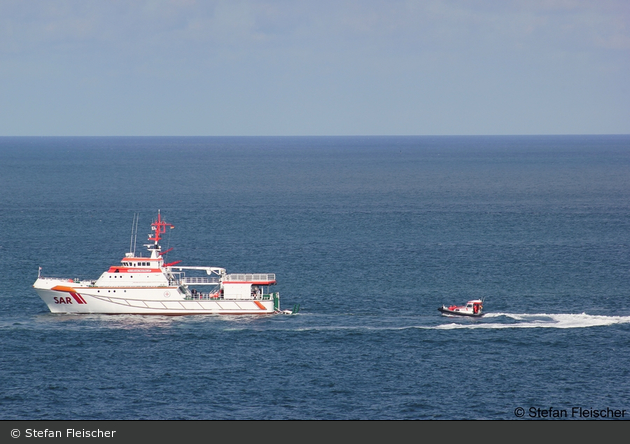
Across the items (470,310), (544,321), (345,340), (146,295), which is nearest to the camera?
(345,340)

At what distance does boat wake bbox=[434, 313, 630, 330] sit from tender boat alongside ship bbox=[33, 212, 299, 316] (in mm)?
22055

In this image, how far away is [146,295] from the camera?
104 m

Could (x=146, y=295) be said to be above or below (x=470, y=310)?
above

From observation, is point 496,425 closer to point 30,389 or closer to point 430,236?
point 30,389

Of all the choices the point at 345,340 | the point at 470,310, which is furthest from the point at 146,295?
the point at 470,310

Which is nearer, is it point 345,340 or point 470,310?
point 345,340

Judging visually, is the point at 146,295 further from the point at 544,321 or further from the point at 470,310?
the point at 544,321

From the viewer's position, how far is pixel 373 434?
64.0 metres

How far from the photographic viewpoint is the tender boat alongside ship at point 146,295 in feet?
339

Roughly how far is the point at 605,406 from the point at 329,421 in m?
23.8

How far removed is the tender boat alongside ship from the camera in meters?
103

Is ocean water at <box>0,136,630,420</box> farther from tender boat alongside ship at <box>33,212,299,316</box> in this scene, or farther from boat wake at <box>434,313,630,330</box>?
tender boat alongside ship at <box>33,212,299,316</box>

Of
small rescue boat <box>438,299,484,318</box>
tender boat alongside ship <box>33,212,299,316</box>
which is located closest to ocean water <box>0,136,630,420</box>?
small rescue boat <box>438,299,484,318</box>

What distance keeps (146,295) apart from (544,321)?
151ft
